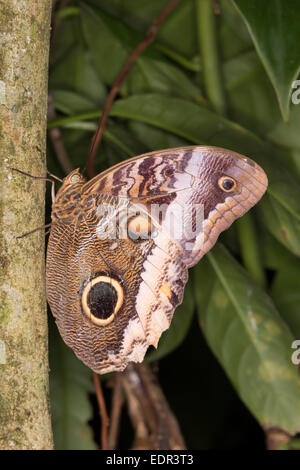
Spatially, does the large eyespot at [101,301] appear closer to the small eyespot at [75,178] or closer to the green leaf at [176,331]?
the small eyespot at [75,178]

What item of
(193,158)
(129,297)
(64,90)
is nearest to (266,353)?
(129,297)

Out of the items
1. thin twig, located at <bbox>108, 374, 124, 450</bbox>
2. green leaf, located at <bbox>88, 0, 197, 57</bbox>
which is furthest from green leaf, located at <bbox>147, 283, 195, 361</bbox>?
green leaf, located at <bbox>88, 0, 197, 57</bbox>

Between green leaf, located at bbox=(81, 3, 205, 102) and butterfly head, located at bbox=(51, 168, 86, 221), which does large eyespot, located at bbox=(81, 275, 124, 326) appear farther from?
green leaf, located at bbox=(81, 3, 205, 102)

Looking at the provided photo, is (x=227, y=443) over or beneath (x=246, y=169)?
beneath

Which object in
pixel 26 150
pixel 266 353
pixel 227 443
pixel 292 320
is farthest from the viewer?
pixel 227 443

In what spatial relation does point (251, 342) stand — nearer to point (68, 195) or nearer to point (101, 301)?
point (101, 301)

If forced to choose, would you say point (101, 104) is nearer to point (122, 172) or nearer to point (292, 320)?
point (122, 172)
